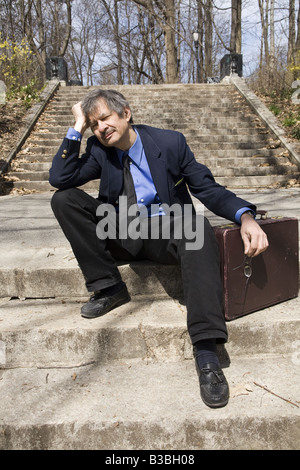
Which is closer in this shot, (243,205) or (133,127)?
(243,205)

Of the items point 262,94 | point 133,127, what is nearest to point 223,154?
point 262,94

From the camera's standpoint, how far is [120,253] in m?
2.59

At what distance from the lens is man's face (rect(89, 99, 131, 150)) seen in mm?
2303

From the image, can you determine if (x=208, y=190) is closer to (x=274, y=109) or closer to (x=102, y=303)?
(x=102, y=303)

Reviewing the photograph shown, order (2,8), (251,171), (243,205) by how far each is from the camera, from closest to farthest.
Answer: (243,205) < (251,171) < (2,8)

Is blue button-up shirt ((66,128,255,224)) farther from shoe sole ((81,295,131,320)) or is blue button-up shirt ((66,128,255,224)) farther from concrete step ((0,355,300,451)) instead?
concrete step ((0,355,300,451))

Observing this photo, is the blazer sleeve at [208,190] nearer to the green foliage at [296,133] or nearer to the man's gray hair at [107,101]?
the man's gray hair at [107,101]

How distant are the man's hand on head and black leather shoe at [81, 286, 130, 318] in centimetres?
85

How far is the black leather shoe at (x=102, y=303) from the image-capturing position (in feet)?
7.61

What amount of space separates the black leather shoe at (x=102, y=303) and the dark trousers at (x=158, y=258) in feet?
0.28

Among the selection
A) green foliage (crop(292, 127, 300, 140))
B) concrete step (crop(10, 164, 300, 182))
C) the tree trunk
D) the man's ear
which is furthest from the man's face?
the tree trunk

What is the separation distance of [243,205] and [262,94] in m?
9.83
